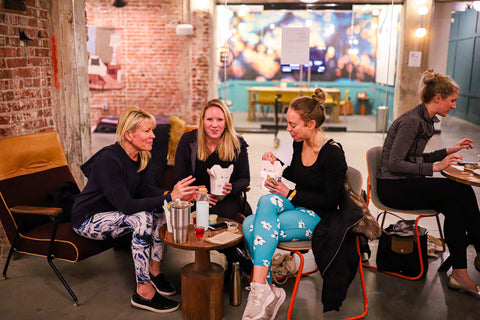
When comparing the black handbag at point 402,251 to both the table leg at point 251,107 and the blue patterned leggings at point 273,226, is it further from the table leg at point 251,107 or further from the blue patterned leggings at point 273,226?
the table leg at point 251,107

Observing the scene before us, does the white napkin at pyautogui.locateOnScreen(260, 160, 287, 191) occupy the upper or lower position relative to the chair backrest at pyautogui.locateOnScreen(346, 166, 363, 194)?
upper

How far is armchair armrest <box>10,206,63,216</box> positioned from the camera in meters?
2.76

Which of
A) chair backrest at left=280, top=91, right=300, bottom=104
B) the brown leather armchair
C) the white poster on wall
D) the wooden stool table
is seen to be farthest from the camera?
chair backrest at left=280, top=91, right=300, bottom=104

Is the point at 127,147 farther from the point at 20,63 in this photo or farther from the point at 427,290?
the point at 427,290

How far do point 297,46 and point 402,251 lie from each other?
3.04 metres

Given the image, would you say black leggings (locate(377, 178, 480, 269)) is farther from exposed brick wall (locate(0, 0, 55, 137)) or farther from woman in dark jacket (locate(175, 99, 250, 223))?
exposed brick wall (locate(0, 0, 55, 137))

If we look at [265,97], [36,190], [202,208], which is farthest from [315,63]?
[36,190]

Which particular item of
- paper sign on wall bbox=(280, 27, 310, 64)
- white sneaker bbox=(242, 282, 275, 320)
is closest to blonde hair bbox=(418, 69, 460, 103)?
white sneaker bbox=(242, 282, 275, 320)

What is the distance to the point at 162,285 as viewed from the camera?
3.06 metres

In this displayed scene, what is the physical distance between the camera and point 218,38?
6.91 m

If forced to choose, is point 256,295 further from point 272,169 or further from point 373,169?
point 373,169

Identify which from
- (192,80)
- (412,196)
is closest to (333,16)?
(192,80)

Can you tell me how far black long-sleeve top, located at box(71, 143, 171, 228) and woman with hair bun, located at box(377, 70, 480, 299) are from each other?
5.44 ft

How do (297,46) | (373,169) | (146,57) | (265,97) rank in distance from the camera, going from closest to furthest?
(373,169)
(297,46)
(265,97)
(146,57)
